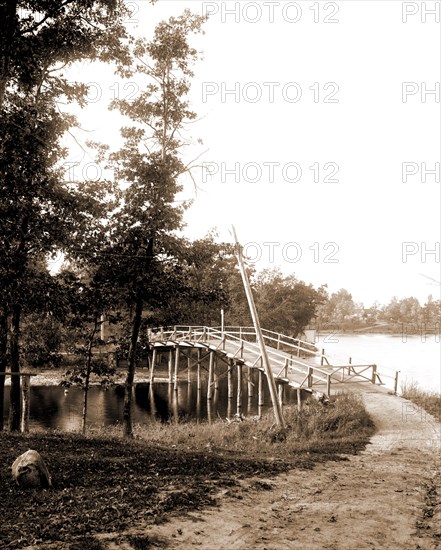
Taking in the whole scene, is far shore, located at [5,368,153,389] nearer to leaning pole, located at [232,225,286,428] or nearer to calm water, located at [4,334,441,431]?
calm water, located at [4,334,441,431]

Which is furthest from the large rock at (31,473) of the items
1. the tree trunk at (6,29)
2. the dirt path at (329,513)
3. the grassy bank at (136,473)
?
the tree trunk at (6,29)

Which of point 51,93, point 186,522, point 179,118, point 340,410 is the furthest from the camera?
point 179,118

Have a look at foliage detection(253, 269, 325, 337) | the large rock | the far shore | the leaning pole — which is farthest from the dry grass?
foliage detection(253, 269, 325, 337)

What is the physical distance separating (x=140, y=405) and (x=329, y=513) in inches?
990

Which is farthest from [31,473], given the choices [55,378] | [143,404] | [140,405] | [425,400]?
[55,378]

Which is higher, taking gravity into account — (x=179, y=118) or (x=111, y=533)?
(x=179, y=118)

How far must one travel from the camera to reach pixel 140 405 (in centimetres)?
3148

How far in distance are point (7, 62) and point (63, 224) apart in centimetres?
617

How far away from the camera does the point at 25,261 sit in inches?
563

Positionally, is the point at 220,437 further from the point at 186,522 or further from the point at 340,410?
the point at 186,522

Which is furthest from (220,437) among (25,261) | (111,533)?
(111,533)

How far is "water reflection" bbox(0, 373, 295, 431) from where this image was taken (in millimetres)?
26578

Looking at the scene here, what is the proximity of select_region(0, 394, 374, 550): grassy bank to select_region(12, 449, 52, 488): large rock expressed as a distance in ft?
0.59

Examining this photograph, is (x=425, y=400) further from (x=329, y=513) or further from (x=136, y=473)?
(x=136, y=473)
